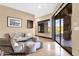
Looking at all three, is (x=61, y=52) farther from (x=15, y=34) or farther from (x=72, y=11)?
(x=15, y=34)

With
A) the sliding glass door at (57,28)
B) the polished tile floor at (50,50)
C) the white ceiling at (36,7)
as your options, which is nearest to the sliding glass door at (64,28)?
the sliding glass door at (57,28)

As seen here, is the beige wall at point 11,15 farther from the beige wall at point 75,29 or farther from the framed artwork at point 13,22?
the beige wall at point 75,29

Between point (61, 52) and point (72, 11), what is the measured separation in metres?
0.83

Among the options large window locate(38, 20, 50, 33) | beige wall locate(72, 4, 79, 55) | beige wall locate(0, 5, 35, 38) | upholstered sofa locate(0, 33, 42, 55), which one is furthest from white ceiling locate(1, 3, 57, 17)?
upholstered sofa locate(0, 33, 42, 55)

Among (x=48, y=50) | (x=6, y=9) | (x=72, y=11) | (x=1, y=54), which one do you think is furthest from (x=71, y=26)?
(x=1, y=54)

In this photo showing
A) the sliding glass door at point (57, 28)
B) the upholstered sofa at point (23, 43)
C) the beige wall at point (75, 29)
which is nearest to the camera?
the beige wall at point (75, 29)

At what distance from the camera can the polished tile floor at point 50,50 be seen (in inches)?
86.9

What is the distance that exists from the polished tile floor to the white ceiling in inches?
22.3

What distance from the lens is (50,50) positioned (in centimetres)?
226

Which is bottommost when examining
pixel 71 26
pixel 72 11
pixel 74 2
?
pixel 71 26

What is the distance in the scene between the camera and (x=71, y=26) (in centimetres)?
220

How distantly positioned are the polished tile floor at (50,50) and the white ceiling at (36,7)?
566 mm

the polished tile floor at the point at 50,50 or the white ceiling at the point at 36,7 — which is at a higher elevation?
the white ceiling at the point at 36,7

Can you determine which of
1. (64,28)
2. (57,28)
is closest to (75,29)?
(64,28)
